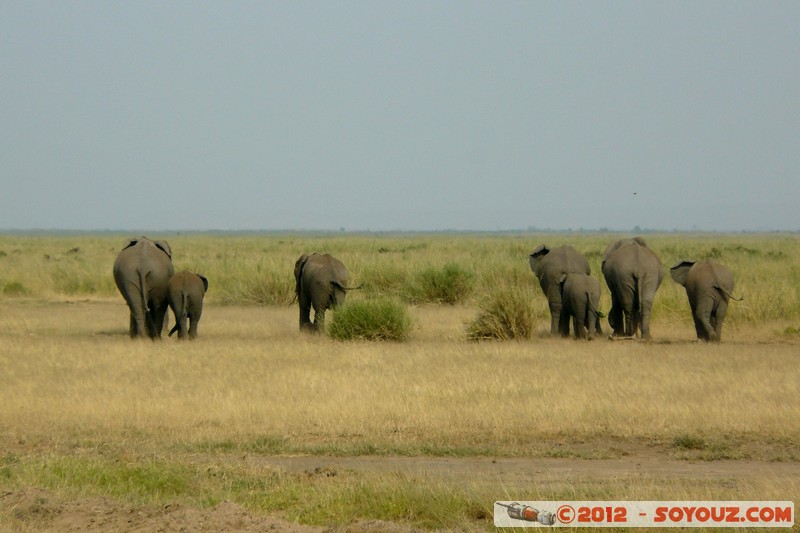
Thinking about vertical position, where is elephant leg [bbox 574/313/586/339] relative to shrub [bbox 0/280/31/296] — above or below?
above

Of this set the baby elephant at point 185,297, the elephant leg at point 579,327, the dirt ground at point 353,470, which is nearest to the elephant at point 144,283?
the baby elephant at point 185,297

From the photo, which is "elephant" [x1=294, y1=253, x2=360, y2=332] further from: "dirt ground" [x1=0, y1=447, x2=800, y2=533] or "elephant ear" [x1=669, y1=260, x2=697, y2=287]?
"dirt ground" [x1=0, y1=447, x2=800, y2=533]

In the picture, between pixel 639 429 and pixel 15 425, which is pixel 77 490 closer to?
pixel 15 425

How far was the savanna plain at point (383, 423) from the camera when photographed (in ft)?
25.1

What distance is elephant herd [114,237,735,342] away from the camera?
17.7 m

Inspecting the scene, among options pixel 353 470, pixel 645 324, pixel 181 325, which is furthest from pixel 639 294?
pixel 353 470

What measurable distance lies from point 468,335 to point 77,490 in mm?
11180

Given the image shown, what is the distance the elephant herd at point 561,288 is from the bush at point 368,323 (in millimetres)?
840

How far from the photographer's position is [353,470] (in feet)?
29.5

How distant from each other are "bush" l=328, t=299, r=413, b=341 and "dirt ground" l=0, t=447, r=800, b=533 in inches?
333

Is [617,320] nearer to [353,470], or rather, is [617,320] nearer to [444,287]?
[444,287]

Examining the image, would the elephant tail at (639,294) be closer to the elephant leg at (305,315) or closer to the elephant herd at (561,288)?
the elephant herd at (561,288)

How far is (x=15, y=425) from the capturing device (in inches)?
437

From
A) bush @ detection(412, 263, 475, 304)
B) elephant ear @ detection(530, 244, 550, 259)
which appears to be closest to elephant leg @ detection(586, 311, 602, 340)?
elephant ear @ detection(530, 244, 550, 259)
